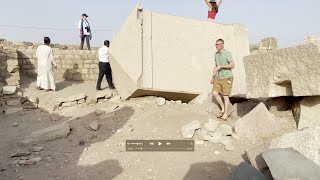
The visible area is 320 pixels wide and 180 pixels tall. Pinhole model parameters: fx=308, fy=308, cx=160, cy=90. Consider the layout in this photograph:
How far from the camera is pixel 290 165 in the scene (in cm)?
274

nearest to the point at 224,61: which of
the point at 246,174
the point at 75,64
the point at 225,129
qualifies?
the point at 225,129

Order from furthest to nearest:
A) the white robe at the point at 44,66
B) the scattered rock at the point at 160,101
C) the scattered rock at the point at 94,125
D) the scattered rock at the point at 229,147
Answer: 1. the white robe at the point at 44,66
2. the scattered rock at the point at 160,101
3. the scattered rock at the point at 94,125
4. the scattered rock at the point at 229,147

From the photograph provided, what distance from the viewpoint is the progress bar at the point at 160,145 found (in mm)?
4516

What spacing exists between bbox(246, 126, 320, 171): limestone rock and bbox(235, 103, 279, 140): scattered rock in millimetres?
929

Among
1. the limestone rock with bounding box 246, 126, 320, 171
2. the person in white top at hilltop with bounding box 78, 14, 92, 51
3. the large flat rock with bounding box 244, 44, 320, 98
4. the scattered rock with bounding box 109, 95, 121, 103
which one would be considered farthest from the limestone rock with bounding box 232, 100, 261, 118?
the person in white top at hilltop with bounding box 78, 14, 92, 51

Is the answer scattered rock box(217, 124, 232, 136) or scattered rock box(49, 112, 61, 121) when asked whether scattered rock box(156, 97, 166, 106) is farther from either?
scattered rock box(49, 112, 61, 121)

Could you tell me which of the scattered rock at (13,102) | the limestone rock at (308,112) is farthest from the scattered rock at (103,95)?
the limestone rock at (308,112)

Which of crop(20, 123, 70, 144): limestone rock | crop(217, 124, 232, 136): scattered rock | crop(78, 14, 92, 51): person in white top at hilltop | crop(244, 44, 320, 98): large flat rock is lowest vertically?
crop(20, 123, 70, 144): limestone rock

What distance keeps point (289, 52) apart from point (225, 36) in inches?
130

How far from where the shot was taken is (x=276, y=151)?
3021 millimetres

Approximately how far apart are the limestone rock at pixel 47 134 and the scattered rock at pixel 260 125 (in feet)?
10.1

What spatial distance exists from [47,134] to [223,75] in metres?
3.21

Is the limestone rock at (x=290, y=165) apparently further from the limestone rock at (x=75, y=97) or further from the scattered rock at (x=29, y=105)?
the scattered rock at (x=29, y=105)

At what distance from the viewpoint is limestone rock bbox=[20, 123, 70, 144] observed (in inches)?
207
